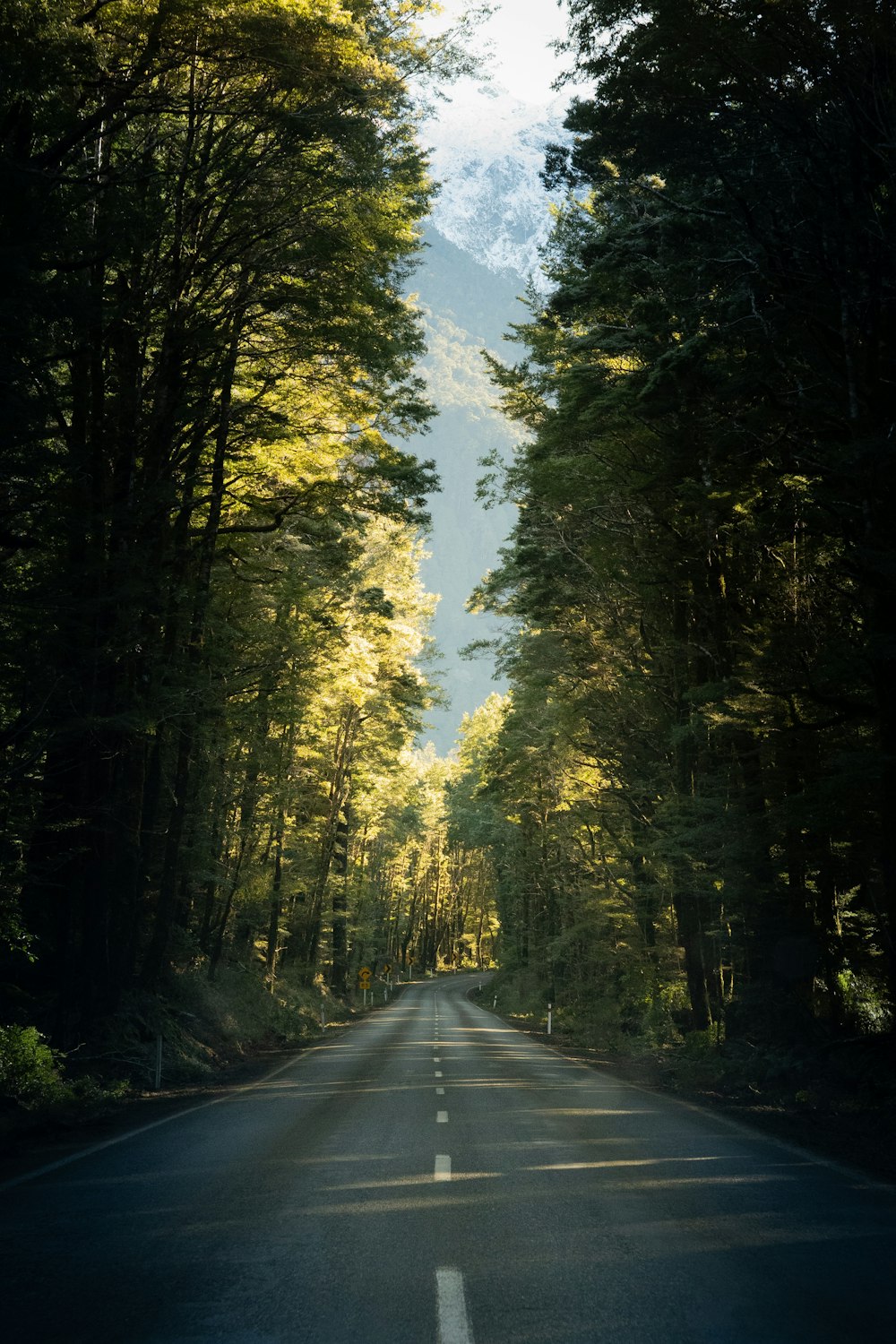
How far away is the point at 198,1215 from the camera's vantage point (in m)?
7.02

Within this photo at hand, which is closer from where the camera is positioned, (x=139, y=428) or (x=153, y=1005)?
(x=139, y=428)

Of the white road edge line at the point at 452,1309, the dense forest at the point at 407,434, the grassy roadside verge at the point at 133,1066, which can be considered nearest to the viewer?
the white road edge line at the point at 452,1309

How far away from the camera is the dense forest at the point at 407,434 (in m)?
11.8

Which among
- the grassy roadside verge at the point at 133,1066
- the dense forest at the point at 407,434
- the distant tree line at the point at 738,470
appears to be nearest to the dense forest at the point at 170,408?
the dense forest at the point at 407,434

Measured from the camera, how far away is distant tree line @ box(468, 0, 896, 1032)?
470 inches

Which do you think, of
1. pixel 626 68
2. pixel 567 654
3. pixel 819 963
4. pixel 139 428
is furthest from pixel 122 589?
pixel 567 654

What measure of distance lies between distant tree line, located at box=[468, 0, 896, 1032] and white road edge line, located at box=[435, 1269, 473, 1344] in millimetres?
7859

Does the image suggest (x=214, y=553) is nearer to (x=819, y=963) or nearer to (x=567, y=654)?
(x=567, y=654)

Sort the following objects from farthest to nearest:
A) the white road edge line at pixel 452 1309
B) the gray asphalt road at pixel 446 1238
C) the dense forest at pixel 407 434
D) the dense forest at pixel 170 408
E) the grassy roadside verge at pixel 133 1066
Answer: the dense forest at pixel 407 434 → the dense forest at pixel 170 408 → the grassy roadside verge at pixel 133 1066 → the gray asphalt road at pixel 446 1238 → the white road edge line at pixel 452 1309

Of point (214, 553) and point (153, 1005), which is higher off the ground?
point (214, 553)

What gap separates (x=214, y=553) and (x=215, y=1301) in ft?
56.2

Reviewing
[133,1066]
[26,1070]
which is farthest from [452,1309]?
[133,1066]

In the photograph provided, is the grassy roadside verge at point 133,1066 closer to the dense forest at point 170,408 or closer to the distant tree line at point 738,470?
the dense forest at point 170,408

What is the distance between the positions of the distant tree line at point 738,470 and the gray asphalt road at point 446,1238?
5.21 meters
